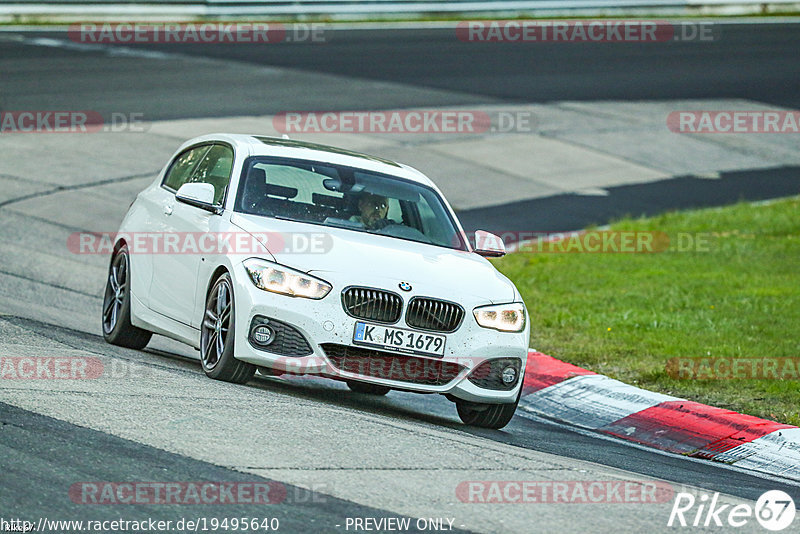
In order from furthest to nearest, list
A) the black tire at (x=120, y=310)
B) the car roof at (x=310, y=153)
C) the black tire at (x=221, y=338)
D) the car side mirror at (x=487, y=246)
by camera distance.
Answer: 1. the black tire at (x=120, y=310)
2. the car roof at (x=310, y=153)
3. the car side mirror at (x=487, y=246)
4. the black tire at (x=221, y=338)

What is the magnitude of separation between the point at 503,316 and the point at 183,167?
312 cm

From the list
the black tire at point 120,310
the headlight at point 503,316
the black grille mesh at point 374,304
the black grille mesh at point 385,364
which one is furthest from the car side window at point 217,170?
the headlight at point 503,316

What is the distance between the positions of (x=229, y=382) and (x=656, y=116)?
1846cm

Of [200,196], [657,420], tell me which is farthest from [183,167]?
[657,420]

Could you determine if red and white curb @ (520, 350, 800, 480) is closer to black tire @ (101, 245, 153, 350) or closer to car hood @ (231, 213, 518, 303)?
car hood @ (231, 213, 518, 303)

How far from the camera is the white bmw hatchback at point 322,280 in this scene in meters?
7.94

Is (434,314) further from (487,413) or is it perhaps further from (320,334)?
(487,413)

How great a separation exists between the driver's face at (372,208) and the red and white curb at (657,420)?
1.96 m

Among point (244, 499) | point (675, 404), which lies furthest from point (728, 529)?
point (675, 404)

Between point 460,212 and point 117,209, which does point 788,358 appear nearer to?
point 460,212

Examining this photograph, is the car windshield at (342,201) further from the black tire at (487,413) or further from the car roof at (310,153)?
the black tire at (487,413)

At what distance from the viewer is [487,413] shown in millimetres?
8711

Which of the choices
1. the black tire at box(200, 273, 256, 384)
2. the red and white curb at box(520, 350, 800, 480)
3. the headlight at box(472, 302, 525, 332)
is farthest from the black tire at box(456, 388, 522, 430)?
the black tire at box(200, 273, 256, 384)

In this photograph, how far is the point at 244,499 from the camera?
5762 mm
